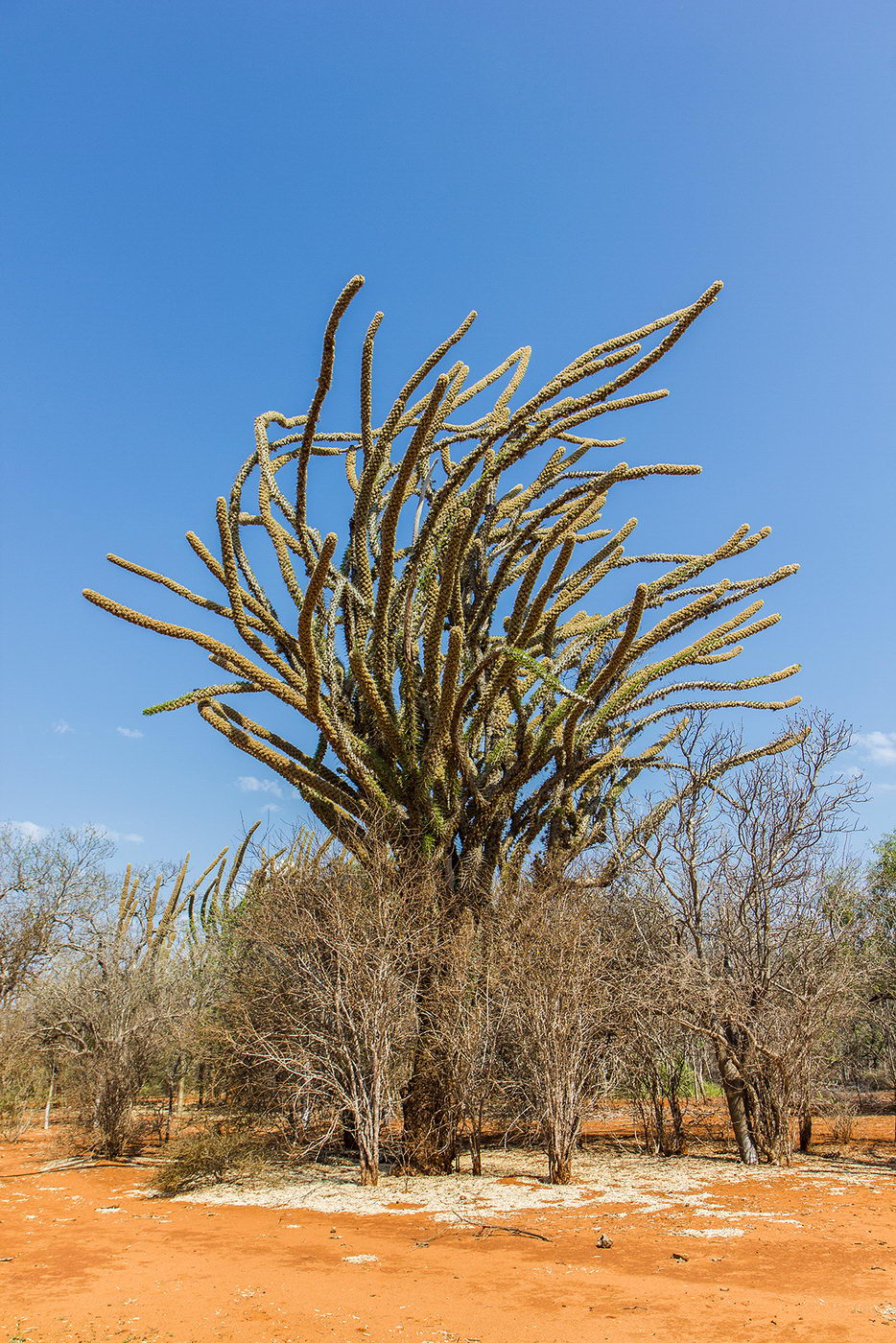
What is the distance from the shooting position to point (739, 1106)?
10.2 m

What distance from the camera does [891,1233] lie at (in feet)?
21.9

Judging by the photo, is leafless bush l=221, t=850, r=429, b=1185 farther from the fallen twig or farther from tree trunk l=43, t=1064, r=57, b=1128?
tree trunk l=43, t=1064, r=57, b=1128

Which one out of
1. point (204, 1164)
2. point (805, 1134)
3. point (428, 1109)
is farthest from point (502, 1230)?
point (805, 1134)

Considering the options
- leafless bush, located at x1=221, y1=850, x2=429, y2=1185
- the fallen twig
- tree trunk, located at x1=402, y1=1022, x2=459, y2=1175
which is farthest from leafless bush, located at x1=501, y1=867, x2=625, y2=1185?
the fallen twig

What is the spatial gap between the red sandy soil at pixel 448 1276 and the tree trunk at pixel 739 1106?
1.49m

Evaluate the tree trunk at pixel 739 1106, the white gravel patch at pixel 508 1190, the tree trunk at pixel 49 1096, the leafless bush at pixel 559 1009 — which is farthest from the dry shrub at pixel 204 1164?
the tree trunk at pixel 49 1096

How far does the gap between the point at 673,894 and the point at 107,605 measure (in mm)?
7425

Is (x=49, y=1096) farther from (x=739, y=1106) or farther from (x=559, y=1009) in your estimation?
(x=739, y=1106)

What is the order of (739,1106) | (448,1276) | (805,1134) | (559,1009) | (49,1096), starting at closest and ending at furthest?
(448,1276) < (559,1009) < (739,1106) < (805,1134) < (49,1096)

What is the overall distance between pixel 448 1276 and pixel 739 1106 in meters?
5.82

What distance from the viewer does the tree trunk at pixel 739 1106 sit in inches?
393

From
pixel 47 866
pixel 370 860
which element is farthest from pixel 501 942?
pixel 47 866

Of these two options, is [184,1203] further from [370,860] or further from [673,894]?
[673,894]

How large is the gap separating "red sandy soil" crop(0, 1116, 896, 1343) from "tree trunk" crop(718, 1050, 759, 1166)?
1.49 meters
